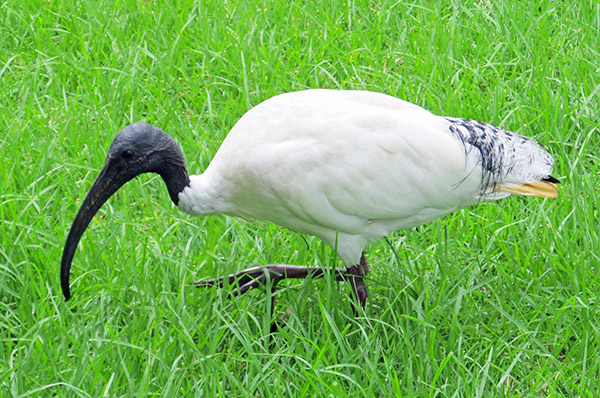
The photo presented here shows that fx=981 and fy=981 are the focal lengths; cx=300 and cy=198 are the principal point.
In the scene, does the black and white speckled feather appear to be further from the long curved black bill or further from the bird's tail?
the long curved black bill

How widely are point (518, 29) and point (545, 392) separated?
2994 millimetres

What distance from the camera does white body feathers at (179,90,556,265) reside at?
4004 millimetres

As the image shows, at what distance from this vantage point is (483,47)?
620 cm

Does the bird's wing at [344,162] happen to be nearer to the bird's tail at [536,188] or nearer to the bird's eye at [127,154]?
the bird's tail at [536,188]

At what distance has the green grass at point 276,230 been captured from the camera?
3900 mm

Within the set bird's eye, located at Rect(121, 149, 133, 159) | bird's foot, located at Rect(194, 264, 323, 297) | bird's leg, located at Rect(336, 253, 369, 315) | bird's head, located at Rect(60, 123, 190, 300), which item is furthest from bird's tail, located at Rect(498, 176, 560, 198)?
bird's eye, located at Rect(121, 149, 133, 159)

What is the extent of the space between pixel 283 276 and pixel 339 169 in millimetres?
619

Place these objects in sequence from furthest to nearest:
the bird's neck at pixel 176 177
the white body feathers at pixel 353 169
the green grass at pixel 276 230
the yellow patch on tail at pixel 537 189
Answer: the yellow patch on tail at pixel 537 189 < the bird's neck at pixel 176 177 < the white body feathers at pixel 353 169 < the green grass at pixel 276 230

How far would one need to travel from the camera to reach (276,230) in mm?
4965

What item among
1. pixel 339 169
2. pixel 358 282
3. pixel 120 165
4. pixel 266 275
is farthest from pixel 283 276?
pixel 120 165

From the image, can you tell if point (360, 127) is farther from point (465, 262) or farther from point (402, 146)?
point (465, 262)

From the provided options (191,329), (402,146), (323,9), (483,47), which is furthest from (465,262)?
(323,9)

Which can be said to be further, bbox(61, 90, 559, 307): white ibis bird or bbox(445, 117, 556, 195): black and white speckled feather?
bbox(445, 117, 556, 195): black and white speckled feather

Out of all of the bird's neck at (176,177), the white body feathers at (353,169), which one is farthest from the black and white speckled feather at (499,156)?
the bird's neck at (176,177)
